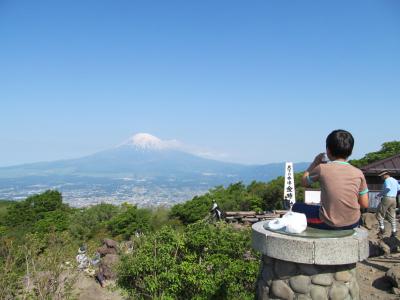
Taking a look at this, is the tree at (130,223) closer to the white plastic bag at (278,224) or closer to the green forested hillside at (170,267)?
the green forested hillside at (170,267)

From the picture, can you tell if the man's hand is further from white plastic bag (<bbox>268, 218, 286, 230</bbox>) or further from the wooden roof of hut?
the wooden roof of hut

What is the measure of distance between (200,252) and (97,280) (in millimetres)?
5447

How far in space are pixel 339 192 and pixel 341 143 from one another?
445 mm

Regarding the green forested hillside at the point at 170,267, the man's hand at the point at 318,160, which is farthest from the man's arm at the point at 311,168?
the green forested hillside at the point at 170,267

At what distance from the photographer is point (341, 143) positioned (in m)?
3.40

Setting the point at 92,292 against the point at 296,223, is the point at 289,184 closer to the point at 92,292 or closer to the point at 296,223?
the point at 92,292

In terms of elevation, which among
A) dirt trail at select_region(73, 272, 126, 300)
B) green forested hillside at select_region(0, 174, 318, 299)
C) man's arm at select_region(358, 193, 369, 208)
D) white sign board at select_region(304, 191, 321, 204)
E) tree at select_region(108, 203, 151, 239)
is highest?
man's arm at select_region(358, 193, 369, 208)

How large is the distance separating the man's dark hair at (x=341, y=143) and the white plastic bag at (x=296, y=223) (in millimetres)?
661

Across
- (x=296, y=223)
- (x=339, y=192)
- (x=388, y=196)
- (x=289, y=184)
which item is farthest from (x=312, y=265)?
(x=289, y=184)

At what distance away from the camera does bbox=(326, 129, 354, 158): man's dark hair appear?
3393 mm

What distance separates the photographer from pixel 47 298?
22.3 ft

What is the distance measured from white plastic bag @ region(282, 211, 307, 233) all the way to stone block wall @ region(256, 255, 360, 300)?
29cm

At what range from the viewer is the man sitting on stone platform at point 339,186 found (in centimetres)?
333

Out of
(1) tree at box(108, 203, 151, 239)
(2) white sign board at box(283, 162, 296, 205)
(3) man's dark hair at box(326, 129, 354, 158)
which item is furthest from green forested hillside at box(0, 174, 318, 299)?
(1) tree at box(108, 203, 151, 239)
